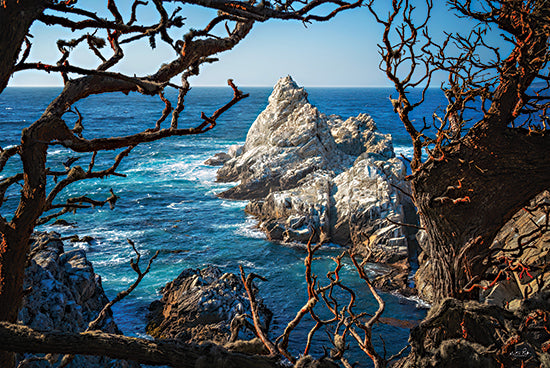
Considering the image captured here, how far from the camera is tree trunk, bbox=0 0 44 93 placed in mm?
2551

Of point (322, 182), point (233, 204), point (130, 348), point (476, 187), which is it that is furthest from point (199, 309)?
point (233, 204)

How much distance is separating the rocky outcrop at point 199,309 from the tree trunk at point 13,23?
42.7 ft

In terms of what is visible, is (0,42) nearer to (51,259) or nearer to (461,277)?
(461,277)

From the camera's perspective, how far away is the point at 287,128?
34.9 meters

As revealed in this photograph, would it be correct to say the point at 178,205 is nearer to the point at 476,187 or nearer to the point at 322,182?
the point at 322,182

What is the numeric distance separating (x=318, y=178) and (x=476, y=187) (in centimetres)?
2376

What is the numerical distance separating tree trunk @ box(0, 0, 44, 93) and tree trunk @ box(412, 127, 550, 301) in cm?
421

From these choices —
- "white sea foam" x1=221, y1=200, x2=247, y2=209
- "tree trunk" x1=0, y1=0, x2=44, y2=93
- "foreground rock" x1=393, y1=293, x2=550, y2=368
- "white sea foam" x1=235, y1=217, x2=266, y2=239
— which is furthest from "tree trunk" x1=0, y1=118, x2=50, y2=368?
"white sea foam" x1=221, y1=200, x2=247, y2=209

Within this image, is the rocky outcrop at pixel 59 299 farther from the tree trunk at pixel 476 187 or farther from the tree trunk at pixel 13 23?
the tree trunk at pixel 476 187

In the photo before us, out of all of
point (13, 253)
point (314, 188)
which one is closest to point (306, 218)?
point (314, 188)

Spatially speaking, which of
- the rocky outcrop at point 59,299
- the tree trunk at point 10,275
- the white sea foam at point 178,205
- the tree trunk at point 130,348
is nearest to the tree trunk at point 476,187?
the tree trunk at point 130,348

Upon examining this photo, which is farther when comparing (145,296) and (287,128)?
(287,128)

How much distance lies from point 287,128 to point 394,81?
Result: 29794mm

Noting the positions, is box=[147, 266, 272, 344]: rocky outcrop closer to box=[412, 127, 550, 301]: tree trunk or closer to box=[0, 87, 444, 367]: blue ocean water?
box=[0, 87, 444, 367]: blue ocean water
